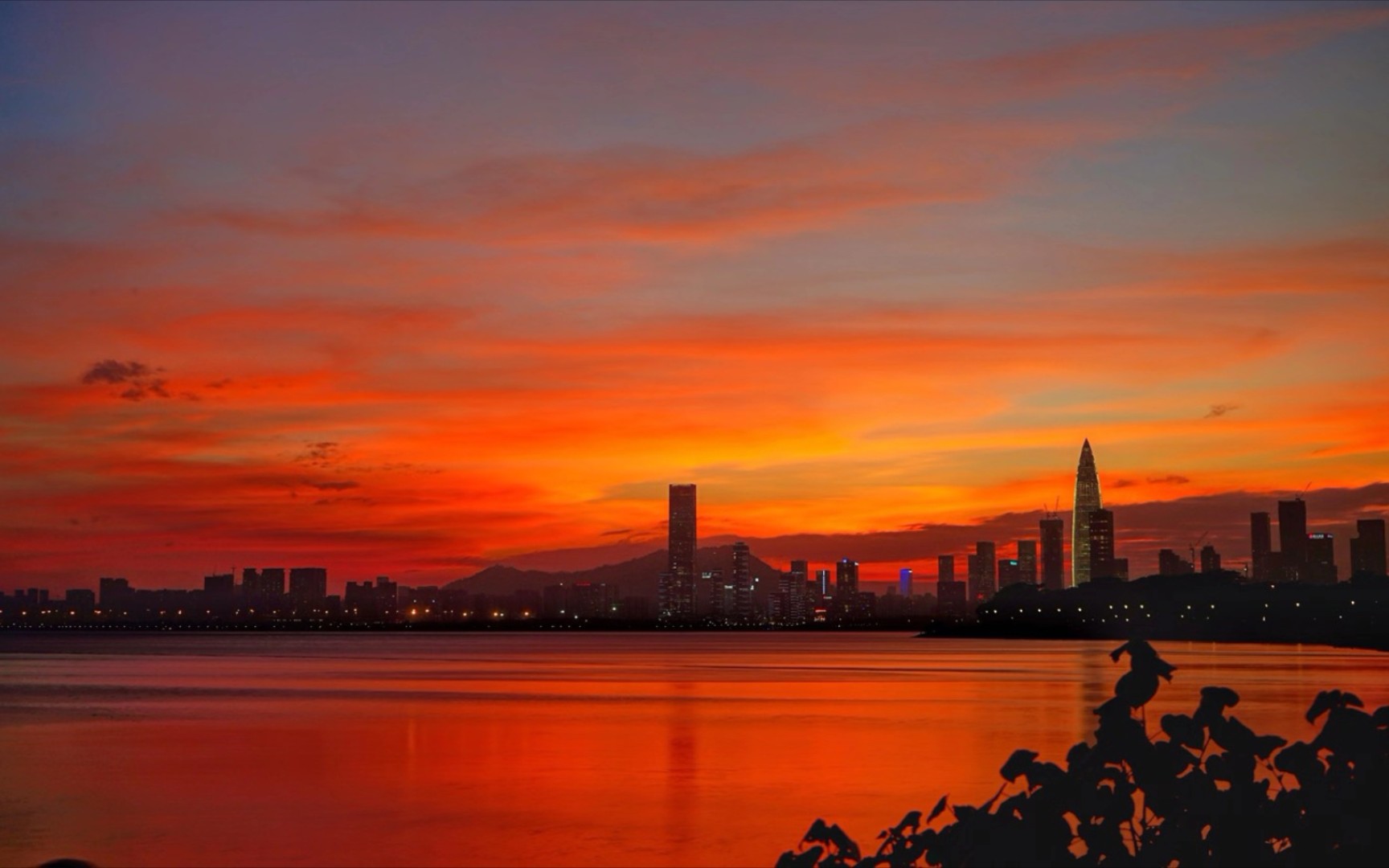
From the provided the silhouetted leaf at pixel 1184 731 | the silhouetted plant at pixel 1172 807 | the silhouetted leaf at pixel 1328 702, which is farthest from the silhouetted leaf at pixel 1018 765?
the silhouetted leaf at pixel 1328 702

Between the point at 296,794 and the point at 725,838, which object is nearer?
the point at 725,838

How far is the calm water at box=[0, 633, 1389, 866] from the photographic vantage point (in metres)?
25.7

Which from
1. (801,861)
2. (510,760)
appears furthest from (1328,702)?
(510,760)

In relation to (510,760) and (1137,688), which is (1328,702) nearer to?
(1137,688)

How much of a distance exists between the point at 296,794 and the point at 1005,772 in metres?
23.8

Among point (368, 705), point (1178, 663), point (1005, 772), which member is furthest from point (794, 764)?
point (1178, 663)

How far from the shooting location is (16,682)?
290ft

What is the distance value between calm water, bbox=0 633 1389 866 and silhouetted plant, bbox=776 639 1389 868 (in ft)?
40.7

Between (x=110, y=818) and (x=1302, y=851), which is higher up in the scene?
(x=1302, y=851)

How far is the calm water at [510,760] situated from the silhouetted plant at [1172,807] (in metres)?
12.4

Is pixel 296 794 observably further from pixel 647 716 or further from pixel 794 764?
pixel 647 716

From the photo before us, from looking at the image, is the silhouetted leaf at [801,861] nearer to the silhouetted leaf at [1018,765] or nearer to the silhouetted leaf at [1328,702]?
the silhouetted leaf at [1018,765]

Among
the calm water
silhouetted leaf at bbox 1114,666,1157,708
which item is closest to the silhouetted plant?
silhouetted leaf at bbox 1114,666,1157,708

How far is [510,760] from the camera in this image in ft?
129
